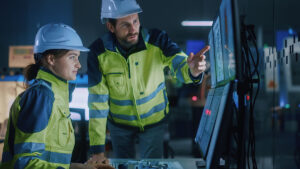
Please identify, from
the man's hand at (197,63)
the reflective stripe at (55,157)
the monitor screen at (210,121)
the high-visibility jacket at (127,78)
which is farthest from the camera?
the high-visibility jacket at (127,78)

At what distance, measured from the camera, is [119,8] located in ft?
5.38

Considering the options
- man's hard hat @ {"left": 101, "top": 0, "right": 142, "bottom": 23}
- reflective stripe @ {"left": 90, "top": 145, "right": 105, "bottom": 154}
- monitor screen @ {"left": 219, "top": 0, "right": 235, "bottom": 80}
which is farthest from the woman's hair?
monitor screen @ {"left": 219, "top": 0, "right": 235, "bottom": 80}

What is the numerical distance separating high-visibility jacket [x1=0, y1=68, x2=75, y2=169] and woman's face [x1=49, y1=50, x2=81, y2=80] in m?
0.03

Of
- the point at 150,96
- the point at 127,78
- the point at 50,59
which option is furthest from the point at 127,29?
the point at 50,59

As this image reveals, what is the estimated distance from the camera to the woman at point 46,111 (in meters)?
1.02

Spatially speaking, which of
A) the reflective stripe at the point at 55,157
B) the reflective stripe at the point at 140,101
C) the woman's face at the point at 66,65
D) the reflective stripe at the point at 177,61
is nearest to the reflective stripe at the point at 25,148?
the reflective stripe at the point at 55,157

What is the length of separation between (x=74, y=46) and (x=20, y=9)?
1696 mm

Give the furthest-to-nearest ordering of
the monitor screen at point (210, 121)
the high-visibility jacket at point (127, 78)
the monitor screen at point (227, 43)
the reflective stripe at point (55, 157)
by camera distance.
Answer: the high-visibility jacket at point (127, 78) → the reflective stripe at point (55, 157) → the monitor screen at point (210, 121) → the monitor screen at point (227, 43)

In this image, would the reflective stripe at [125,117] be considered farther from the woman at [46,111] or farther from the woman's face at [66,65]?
the woman's face at [66,65]

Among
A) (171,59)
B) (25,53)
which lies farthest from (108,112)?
(25,53)

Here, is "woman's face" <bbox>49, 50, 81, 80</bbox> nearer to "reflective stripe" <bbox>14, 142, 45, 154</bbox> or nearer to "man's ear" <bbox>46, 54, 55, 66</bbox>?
"man's ear" <bbox>46, 54, 55, 66</bbox>

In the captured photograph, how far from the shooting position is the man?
5.58ft

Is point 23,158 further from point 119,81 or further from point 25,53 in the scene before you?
point 25,53

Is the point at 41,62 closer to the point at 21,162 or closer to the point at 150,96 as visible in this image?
the point at 21,162
